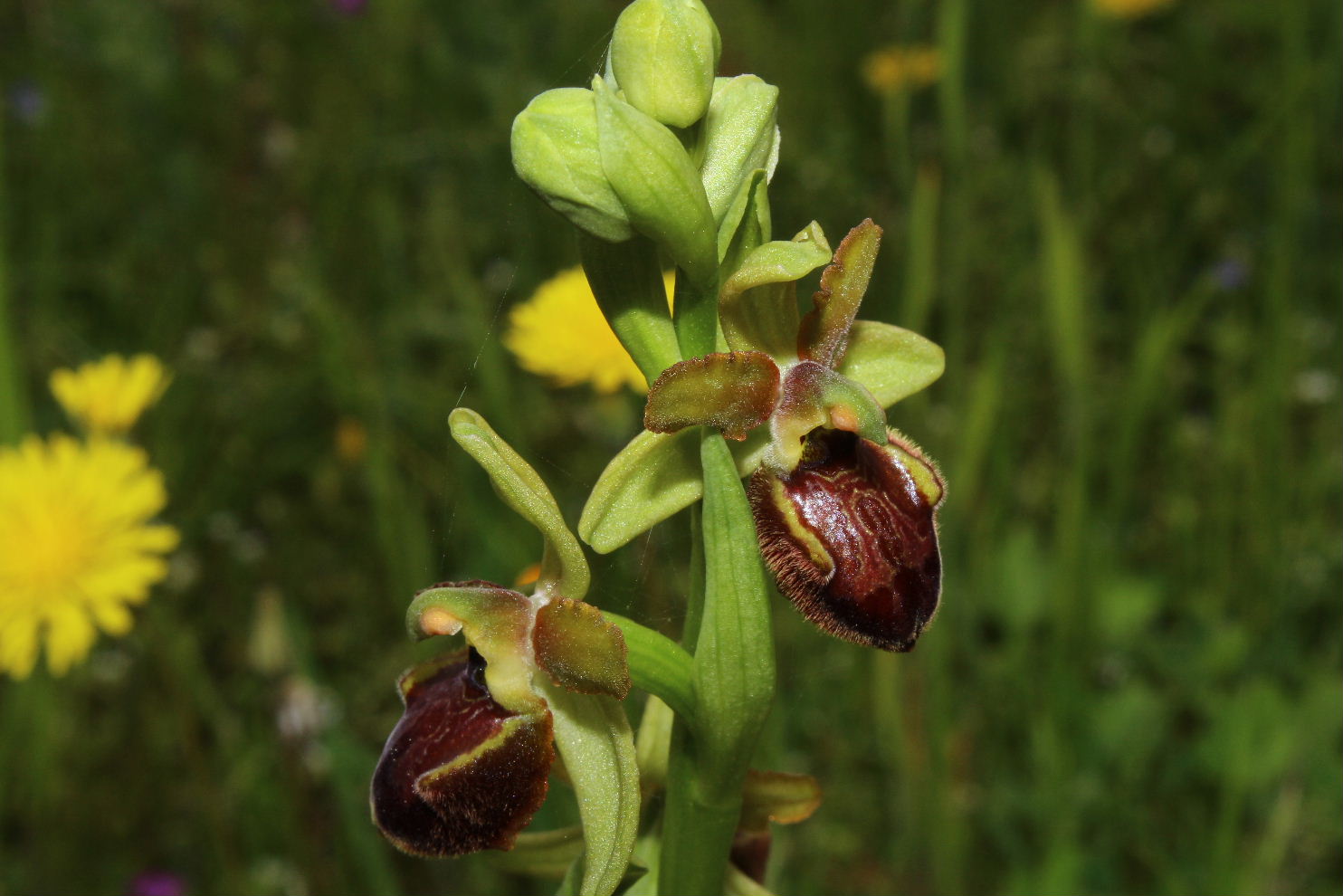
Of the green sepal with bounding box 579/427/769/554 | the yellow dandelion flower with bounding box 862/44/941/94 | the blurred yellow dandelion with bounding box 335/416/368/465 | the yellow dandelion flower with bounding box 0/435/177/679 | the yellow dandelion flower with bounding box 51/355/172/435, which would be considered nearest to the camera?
the green sepal with bounding box 579/427/769/554

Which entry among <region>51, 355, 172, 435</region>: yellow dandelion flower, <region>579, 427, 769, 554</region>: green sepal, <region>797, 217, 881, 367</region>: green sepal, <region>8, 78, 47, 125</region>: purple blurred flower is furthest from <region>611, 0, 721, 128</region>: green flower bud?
<region>8, 78, 47, 125</region>: purple blurred flower

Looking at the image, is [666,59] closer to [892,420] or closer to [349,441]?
[892,420]

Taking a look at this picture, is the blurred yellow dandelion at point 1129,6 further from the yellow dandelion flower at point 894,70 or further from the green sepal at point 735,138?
the green sepal at point 735,138

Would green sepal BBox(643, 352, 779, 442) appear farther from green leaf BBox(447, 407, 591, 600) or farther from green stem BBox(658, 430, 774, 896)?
green leaf BBox(447, 407, 591, 600)

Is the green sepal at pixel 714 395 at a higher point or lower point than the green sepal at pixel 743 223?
lower

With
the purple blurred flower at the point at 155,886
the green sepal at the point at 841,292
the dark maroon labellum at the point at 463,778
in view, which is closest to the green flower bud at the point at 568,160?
the green sepal at the point at 841,292

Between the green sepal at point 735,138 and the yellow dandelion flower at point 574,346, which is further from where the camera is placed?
the yellow dandelion flower at point 574,346
